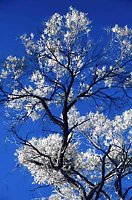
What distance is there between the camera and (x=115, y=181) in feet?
29.0

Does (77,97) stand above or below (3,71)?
below

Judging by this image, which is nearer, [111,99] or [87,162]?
[111,99]

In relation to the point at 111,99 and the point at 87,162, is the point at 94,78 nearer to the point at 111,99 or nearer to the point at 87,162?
the point at 111,99

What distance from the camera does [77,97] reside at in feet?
26.8

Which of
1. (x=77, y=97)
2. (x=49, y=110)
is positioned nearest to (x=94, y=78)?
(x=77, y=97)

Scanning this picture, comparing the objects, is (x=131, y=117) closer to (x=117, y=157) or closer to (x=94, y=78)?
(x=117, y=157)

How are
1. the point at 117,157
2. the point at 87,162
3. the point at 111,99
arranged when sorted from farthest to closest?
the point at 87,162 < the point at 117,157 < the point at 111,99

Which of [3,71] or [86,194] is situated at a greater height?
[3,71]

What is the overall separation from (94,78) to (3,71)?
1670mm

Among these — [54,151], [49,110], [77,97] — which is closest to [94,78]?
[77,97]

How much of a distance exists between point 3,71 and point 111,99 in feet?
6.81

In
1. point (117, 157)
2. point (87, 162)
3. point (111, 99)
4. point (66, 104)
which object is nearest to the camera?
point (66, 104)

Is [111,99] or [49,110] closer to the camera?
[49,110]


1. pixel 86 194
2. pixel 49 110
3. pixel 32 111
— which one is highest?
pixel 32 111
